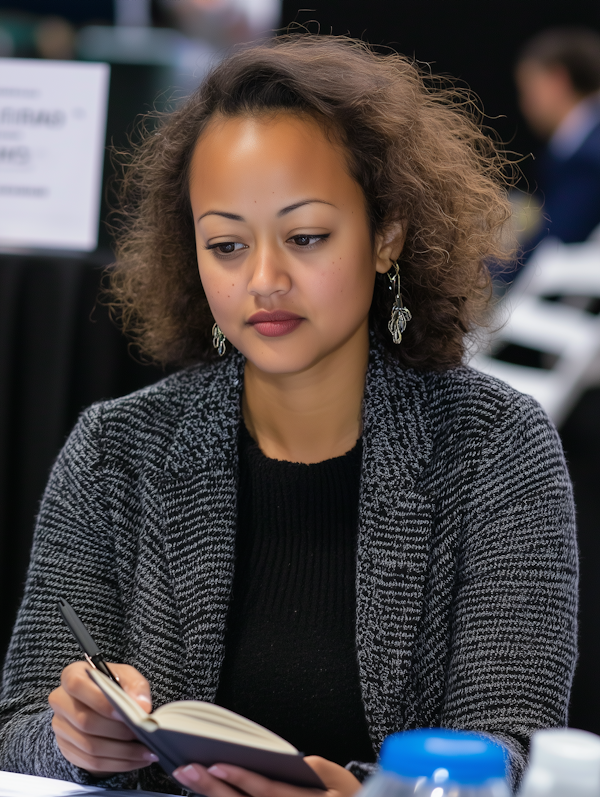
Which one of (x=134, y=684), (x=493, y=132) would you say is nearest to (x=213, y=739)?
(x=134, y=684)

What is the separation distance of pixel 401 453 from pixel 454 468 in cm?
7

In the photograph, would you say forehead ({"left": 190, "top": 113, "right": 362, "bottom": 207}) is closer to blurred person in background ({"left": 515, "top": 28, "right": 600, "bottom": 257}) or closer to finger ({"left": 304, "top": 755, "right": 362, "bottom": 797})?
finger ({"left": 304, "top": 755, "right": 362, "bottom": 797})

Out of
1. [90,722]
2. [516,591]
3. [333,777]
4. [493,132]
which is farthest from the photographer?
[493,132]

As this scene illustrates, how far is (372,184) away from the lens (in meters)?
1.15

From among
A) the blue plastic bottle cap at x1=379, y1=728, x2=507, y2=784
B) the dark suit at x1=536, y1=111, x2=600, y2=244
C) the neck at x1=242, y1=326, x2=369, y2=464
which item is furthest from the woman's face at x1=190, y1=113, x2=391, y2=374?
the dark suit at x1=536, y1=111, x2=600, y2=244

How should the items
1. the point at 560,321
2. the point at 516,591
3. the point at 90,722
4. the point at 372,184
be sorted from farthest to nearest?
→ the point at 560,321
the point at 372,184
the point at 516,591
the point at 90,722

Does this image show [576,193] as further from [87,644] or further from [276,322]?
[87,644]

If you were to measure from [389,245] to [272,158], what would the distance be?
233mm

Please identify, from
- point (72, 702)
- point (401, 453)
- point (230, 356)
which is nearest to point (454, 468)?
point (401, 453)

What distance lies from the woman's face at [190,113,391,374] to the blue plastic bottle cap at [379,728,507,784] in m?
0.66

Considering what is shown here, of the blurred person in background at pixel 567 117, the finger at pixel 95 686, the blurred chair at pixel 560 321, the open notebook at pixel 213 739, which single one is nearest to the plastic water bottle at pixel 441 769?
the open notebook at pixel 213 739

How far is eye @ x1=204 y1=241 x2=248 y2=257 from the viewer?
42.5 inches

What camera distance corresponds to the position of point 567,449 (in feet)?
12.1

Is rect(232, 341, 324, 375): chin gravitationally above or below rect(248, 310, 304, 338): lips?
below
